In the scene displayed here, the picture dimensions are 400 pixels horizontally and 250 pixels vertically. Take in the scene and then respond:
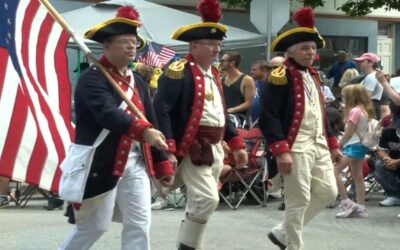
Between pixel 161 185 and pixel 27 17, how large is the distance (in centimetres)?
140

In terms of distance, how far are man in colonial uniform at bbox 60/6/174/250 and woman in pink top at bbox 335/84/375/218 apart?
455 centimetres

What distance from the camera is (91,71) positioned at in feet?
16.0

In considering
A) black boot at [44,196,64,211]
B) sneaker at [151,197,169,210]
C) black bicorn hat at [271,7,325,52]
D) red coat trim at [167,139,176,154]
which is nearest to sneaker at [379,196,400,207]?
sneaker at [151,197,169,210]

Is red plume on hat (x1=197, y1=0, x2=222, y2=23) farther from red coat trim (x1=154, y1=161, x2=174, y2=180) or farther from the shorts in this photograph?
the shorts

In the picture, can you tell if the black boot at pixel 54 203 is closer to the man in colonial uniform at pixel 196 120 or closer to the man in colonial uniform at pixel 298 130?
the man in colonial uniform at pixel 196 120

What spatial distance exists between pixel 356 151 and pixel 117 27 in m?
4.97

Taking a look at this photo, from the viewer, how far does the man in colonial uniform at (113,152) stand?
477 cm

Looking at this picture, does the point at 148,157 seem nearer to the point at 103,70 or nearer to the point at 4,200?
the point at 103,70

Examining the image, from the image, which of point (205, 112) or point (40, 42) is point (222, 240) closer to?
point (205, 112)

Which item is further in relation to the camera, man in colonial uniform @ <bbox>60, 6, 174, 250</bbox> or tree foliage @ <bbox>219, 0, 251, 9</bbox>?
tree foliage @ <bbox>219, 0, 251, 9</bbox>

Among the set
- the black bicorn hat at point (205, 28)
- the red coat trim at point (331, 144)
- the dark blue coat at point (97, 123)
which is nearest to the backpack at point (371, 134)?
the red coat trim at point (331, 144)

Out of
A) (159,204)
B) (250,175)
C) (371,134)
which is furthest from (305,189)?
(159,204)

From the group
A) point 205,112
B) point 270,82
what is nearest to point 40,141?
point 205,112

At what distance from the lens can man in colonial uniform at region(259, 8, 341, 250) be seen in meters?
6.07
